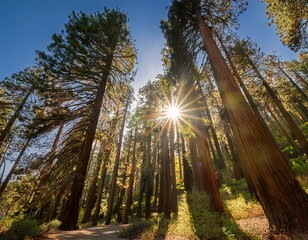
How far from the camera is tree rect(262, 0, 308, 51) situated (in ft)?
24.7

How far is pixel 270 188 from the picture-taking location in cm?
328

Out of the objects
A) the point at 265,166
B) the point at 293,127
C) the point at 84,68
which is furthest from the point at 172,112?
the point at 293,127

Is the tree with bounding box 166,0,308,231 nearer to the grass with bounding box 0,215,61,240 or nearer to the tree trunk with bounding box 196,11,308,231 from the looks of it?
the tree trunk with bounding box 196,11,308,231

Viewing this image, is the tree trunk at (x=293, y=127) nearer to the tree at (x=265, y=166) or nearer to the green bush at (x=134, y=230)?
the tree at (x=265, y=166)

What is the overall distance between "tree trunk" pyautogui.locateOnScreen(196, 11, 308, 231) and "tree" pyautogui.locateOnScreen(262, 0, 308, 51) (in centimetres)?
634

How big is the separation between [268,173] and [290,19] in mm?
8095

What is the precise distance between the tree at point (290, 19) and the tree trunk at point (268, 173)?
20.8ft

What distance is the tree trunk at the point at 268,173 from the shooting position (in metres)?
3.05

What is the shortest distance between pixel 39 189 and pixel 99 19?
848 centimetres

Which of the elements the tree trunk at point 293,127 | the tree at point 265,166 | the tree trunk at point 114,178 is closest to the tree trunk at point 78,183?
the tree at point 265,166

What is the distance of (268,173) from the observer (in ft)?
11.0

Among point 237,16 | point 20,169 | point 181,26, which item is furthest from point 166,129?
point 20,169

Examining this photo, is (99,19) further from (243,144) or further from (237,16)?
(243,144)

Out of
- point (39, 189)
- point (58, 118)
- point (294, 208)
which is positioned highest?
point (58, 118)
